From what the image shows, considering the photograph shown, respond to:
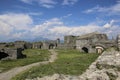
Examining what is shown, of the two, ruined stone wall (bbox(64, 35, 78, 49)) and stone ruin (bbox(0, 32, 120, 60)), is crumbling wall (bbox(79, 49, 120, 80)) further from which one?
ruined stone wall (bbox(64, 35, 78, 49))

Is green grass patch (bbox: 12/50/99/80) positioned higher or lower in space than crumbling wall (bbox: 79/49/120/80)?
lower

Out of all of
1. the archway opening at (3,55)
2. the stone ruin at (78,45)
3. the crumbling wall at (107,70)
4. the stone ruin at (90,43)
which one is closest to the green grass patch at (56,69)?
the crumbling wall at (107,70)

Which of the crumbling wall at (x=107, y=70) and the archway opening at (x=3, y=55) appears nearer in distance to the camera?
the crumbling wall at (x=107, y=70)

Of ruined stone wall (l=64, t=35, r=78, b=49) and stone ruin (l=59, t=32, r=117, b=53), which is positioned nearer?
stone ruin (l=59, t=32, r=117, b=53)

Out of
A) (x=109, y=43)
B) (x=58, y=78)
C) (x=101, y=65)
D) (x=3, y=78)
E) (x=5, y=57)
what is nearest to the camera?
(x=58, y=78)

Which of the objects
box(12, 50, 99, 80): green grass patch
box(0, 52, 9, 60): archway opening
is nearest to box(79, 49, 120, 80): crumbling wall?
box(12, 50, 99, 80): green grass patch

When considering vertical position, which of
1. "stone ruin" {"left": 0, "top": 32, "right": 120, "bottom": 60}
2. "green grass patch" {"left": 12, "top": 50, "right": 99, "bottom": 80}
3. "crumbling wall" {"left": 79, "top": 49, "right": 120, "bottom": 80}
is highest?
"stone ruin" {"left": 0, "top": 32, "right": 120, "bottom": 60}

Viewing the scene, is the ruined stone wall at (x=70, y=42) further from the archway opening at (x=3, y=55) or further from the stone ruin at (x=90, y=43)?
the archway opening at (x=3, y=55)

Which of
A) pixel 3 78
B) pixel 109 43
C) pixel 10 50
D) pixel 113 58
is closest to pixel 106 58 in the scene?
pixel 113 58

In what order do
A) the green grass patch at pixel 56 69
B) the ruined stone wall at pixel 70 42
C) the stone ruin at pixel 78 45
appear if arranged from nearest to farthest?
the green grass patch at pixel 56 69, the stone ruin at pixel 78 45, the ruined stone wall at pixel 70 42

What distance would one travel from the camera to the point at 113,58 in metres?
17.6

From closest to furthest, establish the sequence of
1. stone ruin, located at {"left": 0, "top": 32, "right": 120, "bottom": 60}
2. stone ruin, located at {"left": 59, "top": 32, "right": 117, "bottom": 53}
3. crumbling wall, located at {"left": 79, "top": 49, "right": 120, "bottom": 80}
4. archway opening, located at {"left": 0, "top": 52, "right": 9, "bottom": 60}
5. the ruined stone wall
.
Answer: crumbling wall, located at {"left": 79, "top": 49, "right": 120, "bottom": 80} → stone ruin, located at {"left": 0, "top": 32, "right": 120, "bottom": 60} → archway opening, located at {"left": 0, "top": 52, "right": 9, "bottom": 60} → stone ruin, located at {"left": 59, "top": 32, "right": 117, "bottom": 53} → the ruined stone wall

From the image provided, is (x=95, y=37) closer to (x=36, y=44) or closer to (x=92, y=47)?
(x=92, y=47)

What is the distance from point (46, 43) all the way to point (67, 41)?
10.00 metres
